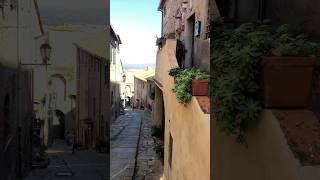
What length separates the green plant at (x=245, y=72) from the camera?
298 cm

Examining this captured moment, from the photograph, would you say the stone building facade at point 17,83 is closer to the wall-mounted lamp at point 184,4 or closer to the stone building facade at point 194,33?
the stone building facade at point 194,33

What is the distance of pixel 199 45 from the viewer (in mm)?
7125

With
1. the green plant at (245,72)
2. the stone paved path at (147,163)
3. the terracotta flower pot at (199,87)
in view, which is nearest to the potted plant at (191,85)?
the terracotta flower pot at (199,87)

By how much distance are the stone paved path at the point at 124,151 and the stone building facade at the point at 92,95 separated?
5.41 meters

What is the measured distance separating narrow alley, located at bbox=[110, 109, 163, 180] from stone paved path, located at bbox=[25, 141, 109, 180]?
745 cm

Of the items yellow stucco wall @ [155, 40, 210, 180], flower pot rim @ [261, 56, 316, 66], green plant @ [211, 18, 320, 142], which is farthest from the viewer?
yellow stucco wall @ [155, 40, 210, 180]

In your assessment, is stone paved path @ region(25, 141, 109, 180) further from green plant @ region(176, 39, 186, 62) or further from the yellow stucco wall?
green plant @ region(176, 39, 186, 62)

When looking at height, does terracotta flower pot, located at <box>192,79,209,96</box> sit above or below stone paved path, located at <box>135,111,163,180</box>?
above

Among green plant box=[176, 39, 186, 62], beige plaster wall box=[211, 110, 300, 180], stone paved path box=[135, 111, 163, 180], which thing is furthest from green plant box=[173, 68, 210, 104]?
stone paved path box=[135, 111, 163, 180]

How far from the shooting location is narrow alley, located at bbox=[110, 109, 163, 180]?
11.0 metres

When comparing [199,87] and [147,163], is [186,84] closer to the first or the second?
[199,87]

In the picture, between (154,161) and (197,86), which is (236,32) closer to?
(197,86)

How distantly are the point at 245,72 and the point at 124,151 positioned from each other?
1135 cm

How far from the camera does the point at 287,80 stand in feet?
9.60
